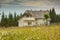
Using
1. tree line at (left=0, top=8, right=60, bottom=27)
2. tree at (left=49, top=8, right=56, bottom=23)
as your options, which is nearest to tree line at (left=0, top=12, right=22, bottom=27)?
tree line at (left=0, top=8, right=60, bottom=27)

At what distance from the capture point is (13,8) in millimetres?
4078

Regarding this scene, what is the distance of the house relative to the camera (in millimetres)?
4086

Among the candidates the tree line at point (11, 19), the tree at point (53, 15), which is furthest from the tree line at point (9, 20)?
the tree at point (53, 15)

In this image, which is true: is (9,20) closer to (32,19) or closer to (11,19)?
(11,19)

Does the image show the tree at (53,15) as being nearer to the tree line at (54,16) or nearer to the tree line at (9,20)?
the tree line at (54,16)

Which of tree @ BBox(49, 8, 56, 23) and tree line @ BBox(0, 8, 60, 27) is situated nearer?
tree line @ BBox(0, 8, 60, 27)

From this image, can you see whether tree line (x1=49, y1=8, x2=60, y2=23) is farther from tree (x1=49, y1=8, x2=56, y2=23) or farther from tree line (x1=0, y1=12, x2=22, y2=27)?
tree line (x1=0, y1=12, x2=22, y2=27)

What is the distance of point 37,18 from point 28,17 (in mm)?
232

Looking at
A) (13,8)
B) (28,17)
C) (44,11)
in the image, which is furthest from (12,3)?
(44,11)

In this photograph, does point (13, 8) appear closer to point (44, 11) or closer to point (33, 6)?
point (33, 6)

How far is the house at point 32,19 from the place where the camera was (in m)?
4.09

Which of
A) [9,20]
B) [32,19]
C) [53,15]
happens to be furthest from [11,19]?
[53,15]

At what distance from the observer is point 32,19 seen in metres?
4.20

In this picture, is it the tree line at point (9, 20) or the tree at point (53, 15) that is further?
the tree at point (53, 15)
